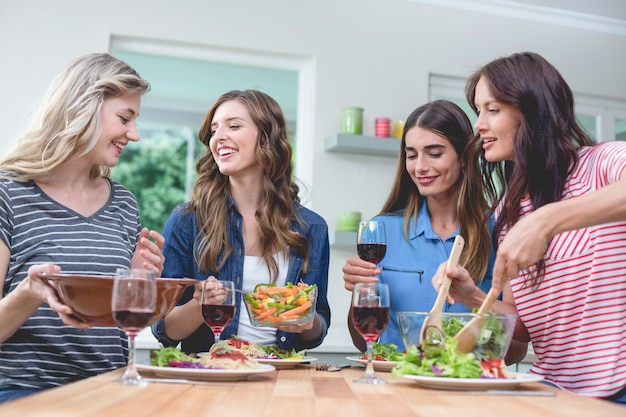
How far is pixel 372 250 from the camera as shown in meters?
1.89

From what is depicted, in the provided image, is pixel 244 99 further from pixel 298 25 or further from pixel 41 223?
pixel 298 25

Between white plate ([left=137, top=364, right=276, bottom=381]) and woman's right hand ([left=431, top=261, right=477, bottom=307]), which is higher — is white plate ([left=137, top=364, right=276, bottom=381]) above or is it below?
below

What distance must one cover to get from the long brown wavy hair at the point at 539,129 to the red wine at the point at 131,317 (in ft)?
3.46

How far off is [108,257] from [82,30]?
8.09 ft

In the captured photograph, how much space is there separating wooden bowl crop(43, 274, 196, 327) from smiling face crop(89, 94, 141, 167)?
0.71 m

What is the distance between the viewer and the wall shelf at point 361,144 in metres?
4.07

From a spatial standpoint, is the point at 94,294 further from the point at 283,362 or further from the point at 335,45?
the point at 335,45

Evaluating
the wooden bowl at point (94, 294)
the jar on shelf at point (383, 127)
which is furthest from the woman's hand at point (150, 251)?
the jar on shelf at point (383, 127)

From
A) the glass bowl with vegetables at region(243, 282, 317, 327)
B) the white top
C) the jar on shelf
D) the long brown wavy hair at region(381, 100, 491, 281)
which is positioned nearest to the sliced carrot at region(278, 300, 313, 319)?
the glass bowl with vegetables at region(243, 282, 317, 327)

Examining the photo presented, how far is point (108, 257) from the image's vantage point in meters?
1.93

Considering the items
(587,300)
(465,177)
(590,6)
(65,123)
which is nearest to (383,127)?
(590,6)

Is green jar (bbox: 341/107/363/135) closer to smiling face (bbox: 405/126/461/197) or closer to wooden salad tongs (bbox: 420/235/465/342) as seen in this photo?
smiling face (bbox: 405/126/461/197)

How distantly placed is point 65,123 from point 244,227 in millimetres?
723

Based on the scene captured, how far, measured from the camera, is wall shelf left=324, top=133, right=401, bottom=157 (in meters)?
4.07
